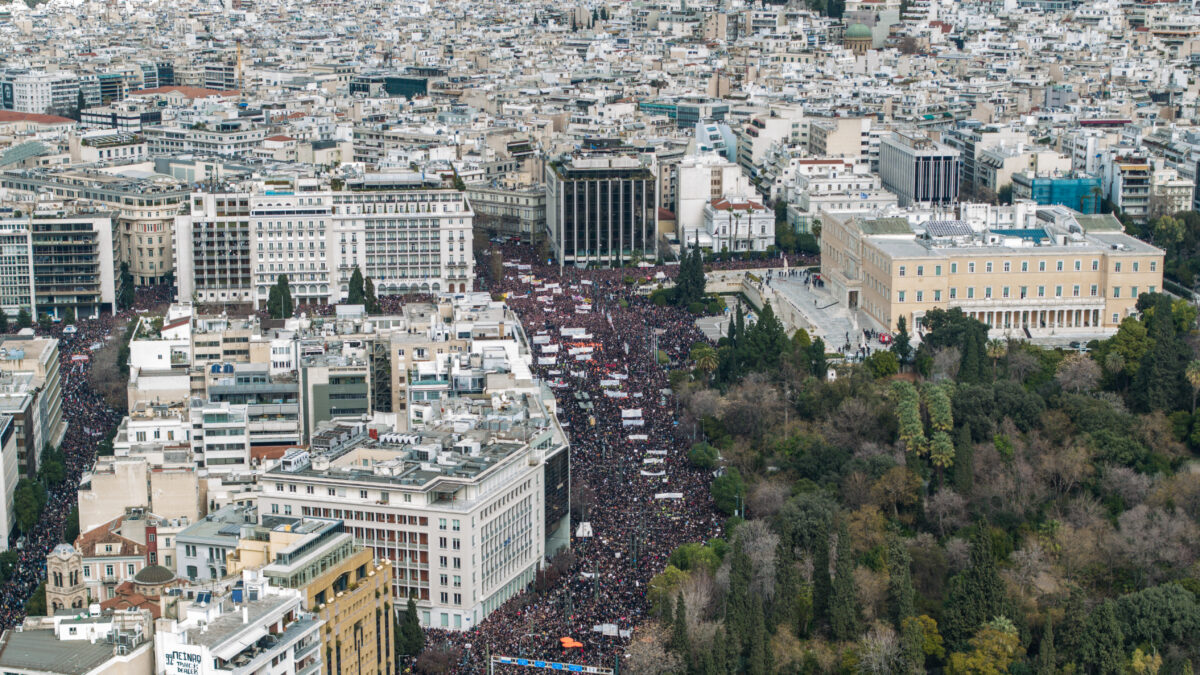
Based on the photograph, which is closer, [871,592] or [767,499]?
[871,592]

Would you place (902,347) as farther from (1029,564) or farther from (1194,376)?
(1029,564)

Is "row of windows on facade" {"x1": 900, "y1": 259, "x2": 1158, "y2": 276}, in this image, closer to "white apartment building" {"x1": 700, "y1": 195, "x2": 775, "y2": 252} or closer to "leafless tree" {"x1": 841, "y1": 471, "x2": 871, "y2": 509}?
"leafless tree" {"x1": 841, "y1": 471, "x2": 871, "y2": 509}

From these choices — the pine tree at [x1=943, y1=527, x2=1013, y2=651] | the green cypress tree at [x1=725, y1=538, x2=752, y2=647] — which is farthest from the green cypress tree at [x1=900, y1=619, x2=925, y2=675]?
the green cypress tree at [x1=725, y1=538, x2=752, y2=647]

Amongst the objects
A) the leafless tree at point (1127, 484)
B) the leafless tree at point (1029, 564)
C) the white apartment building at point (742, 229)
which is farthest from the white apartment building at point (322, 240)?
the leafless tree at point (1029, 564)

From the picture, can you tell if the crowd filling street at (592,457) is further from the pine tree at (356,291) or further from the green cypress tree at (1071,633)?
the green cypress tree at (1071,633)

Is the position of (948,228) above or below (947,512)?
above

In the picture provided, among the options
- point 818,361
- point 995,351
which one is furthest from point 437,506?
point 995,351
